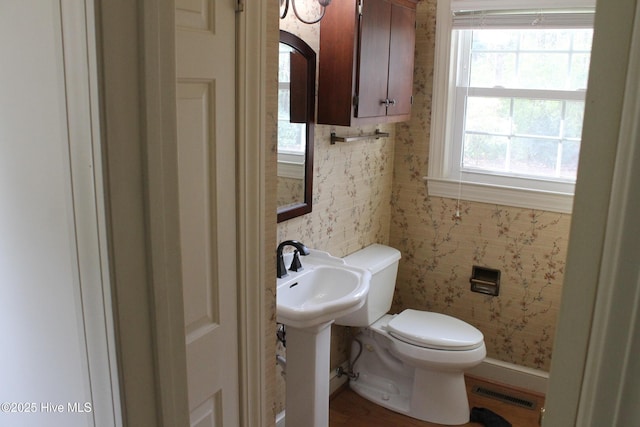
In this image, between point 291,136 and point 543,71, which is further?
point 543,71

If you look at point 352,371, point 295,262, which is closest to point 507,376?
point 352,371

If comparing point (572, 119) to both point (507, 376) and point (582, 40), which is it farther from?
point (507, 376)

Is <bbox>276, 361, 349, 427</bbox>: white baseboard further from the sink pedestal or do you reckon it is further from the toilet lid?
the sink pedestal

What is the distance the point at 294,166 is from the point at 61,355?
1.56m

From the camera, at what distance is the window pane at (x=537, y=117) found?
110 inches

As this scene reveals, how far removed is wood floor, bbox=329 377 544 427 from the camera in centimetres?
272

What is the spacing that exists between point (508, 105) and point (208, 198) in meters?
2.06

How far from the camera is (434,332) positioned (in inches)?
104

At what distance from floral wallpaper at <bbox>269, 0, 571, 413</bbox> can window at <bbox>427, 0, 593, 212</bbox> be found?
0.24 feet

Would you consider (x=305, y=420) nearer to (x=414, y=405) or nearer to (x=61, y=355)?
(x=414, y=405)

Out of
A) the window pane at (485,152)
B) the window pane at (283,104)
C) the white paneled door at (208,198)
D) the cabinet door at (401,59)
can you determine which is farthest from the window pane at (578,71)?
the white paneled door at (208,198)

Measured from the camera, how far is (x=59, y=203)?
32.4 inches

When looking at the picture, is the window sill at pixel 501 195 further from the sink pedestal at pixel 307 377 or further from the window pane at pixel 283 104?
the sink pedestal at pixel 307 377

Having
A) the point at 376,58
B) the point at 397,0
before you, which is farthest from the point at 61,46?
the point at 397,0
